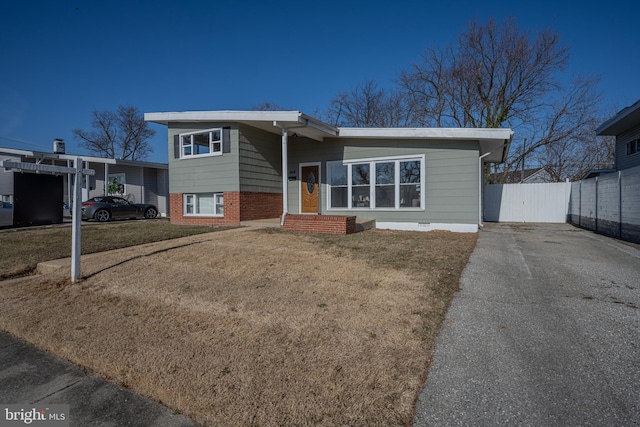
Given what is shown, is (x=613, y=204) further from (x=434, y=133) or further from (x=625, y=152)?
(x=625, y=152)

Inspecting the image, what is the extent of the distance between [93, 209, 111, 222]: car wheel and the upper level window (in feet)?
18.5

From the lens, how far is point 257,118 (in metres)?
11.1

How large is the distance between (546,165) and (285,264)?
2999cm

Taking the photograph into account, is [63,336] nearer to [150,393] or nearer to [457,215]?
[150,393]

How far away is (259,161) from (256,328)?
9.71 meters

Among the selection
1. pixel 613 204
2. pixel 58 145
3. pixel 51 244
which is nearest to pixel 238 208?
pixel 51 244

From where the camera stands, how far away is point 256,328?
3363mm

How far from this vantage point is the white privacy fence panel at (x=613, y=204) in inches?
345

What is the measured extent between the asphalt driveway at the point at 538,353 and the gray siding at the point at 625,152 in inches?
507

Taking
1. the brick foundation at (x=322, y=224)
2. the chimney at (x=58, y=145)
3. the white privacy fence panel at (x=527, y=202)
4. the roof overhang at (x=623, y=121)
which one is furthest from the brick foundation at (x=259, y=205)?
the roof overhang at (x=623, y=121)

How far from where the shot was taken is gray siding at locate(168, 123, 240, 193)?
38.4 ft

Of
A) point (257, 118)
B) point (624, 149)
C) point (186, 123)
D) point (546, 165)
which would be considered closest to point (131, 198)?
point (186, 123)

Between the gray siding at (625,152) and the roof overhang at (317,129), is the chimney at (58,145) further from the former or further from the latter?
the gray siding at (625,152)

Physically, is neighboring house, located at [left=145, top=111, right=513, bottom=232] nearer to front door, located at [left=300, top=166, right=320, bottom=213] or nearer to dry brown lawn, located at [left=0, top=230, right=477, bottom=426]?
front door, located at [left=300, top=166, right=320, bottom=213]
